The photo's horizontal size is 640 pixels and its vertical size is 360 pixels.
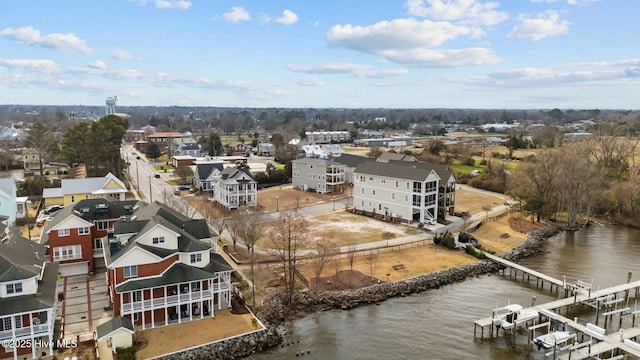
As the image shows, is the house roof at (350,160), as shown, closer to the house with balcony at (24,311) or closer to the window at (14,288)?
the house with balcony at (24,311)

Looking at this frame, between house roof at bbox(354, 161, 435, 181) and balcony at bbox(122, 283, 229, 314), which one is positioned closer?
balcony at bbox(122, 283, 229, 314)

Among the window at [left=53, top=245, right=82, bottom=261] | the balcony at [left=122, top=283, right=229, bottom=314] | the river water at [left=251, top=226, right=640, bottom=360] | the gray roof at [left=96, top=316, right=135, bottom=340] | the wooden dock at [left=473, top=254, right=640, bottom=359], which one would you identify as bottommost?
the river water at [left=251, top=226, right=640, bottom=360]

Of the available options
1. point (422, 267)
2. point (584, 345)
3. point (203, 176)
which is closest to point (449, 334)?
point (584, 345)

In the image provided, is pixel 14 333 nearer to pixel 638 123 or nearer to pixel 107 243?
pixel 107 243

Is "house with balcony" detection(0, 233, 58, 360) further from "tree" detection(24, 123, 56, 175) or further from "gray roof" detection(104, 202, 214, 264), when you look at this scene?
"tree" detection(24, 123, 56, 175)

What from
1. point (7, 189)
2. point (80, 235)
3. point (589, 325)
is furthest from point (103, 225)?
point (589, 325)

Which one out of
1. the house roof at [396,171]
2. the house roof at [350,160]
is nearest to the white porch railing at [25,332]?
the house roof at [396,171]

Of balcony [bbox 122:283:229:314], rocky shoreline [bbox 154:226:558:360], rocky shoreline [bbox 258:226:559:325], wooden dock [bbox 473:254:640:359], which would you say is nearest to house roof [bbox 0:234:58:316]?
balcony [bbox 122:283:229:314]
